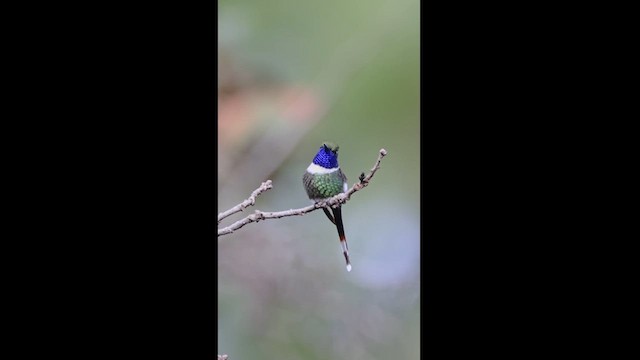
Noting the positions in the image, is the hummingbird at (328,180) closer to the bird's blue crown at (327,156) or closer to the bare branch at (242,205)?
the bird's blue crown at (327,156)

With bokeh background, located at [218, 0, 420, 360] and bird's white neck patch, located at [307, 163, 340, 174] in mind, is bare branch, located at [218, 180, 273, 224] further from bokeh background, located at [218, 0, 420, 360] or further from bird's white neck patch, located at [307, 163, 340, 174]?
bird's white neck patch, located at [307, 163, 340, 174]

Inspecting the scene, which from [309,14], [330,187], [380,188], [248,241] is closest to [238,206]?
[248,241]

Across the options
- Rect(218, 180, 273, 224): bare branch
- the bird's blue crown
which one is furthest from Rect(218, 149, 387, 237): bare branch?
the bird's blue crown

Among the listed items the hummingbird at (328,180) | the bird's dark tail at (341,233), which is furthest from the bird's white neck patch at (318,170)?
the bird's dark tail at (341,233)

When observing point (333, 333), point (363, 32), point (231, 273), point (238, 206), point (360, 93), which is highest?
point (363, 32)

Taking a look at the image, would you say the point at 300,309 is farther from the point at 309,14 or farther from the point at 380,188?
the point at 309,14

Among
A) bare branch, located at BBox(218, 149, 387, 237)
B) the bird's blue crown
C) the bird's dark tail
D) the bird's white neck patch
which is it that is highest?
the bird's blue crown
